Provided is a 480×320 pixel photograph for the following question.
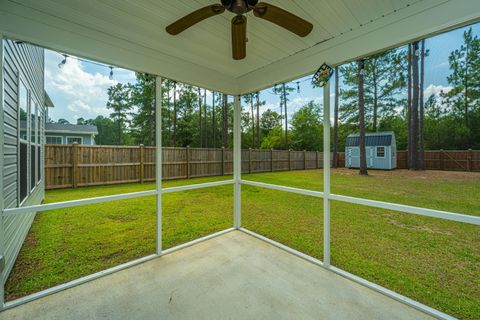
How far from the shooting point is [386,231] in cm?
307

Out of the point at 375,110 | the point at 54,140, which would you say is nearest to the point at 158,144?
the point at 375,110

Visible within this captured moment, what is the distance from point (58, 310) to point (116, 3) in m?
2.37

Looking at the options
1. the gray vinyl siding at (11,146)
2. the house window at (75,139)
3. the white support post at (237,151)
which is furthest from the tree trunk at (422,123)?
the house window at (75,139)

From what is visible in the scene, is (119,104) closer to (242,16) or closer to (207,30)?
(207,30)

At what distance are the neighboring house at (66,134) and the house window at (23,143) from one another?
2.33 metres

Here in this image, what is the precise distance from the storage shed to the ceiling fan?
6.14 feet

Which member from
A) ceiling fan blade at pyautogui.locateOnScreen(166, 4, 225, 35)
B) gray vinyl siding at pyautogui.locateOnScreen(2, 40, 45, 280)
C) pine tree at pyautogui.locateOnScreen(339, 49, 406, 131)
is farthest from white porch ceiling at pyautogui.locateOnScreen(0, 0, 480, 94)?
gray vinyl siding at pyautogui.locateOnScreen(2, 40, 45, 280)

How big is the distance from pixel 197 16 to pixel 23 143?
307 centimetres

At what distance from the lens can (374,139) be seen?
2.74 meters

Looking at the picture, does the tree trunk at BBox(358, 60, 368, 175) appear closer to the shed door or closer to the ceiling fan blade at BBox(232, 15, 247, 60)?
the shed door

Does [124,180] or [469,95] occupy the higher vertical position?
[469,95]

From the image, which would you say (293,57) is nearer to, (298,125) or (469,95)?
(298,125)

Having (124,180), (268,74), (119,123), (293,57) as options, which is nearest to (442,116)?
(293,57)

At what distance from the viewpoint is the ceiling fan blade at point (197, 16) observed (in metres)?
1.30
